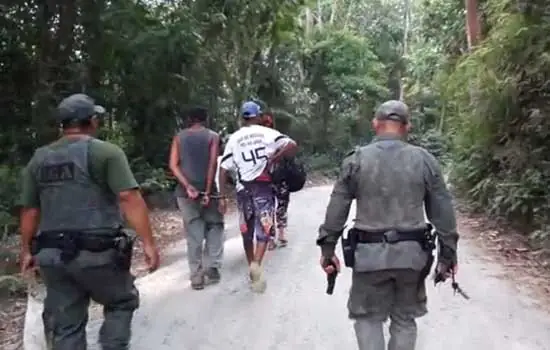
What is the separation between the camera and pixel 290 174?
9188 mm

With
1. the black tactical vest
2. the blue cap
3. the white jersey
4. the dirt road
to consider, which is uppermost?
the blue cap

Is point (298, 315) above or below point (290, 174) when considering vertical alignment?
below

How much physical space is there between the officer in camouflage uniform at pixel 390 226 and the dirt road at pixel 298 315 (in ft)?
4.43

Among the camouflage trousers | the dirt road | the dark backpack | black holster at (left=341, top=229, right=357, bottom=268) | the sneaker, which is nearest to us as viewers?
black holster at (left=341, top=229, right=357, bottom=268)

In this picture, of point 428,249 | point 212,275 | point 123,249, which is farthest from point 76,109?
point 212,275

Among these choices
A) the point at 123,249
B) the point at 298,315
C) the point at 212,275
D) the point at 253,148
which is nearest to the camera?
the point at 123,249

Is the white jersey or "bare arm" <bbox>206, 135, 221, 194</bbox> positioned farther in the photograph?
"bare arm" <bbox>206, 135, 221, 194</bbox>

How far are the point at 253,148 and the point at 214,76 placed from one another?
1102cm

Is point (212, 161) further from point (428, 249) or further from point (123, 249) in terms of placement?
point (428, 249)

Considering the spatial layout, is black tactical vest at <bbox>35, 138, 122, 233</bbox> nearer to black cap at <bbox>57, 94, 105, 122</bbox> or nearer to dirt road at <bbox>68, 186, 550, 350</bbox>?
black cap at <bbox>57, 94, 105, 122</bbox>

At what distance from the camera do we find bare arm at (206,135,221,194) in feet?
26.6

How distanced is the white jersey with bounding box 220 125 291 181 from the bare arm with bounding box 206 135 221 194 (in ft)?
0.89

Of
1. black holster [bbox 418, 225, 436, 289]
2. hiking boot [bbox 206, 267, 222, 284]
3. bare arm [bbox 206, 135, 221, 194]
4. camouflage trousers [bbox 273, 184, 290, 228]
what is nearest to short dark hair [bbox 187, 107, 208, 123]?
bare arm [bbox 206, 135, 221, 194]

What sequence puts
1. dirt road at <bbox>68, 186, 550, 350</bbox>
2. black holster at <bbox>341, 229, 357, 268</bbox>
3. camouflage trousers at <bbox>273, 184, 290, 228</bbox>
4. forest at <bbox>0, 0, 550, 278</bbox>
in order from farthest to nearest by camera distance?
1. forest at <bbox>0, 0, 550, 278</bbox>
2. camouflage trousers at <bbox>273, 184, 290, 228</bbox>
3. dirt road at <bbox>68, 186, 550, 350</bbox>
4. black holster at <bbox>341, 229, 357, 268</bbox>
